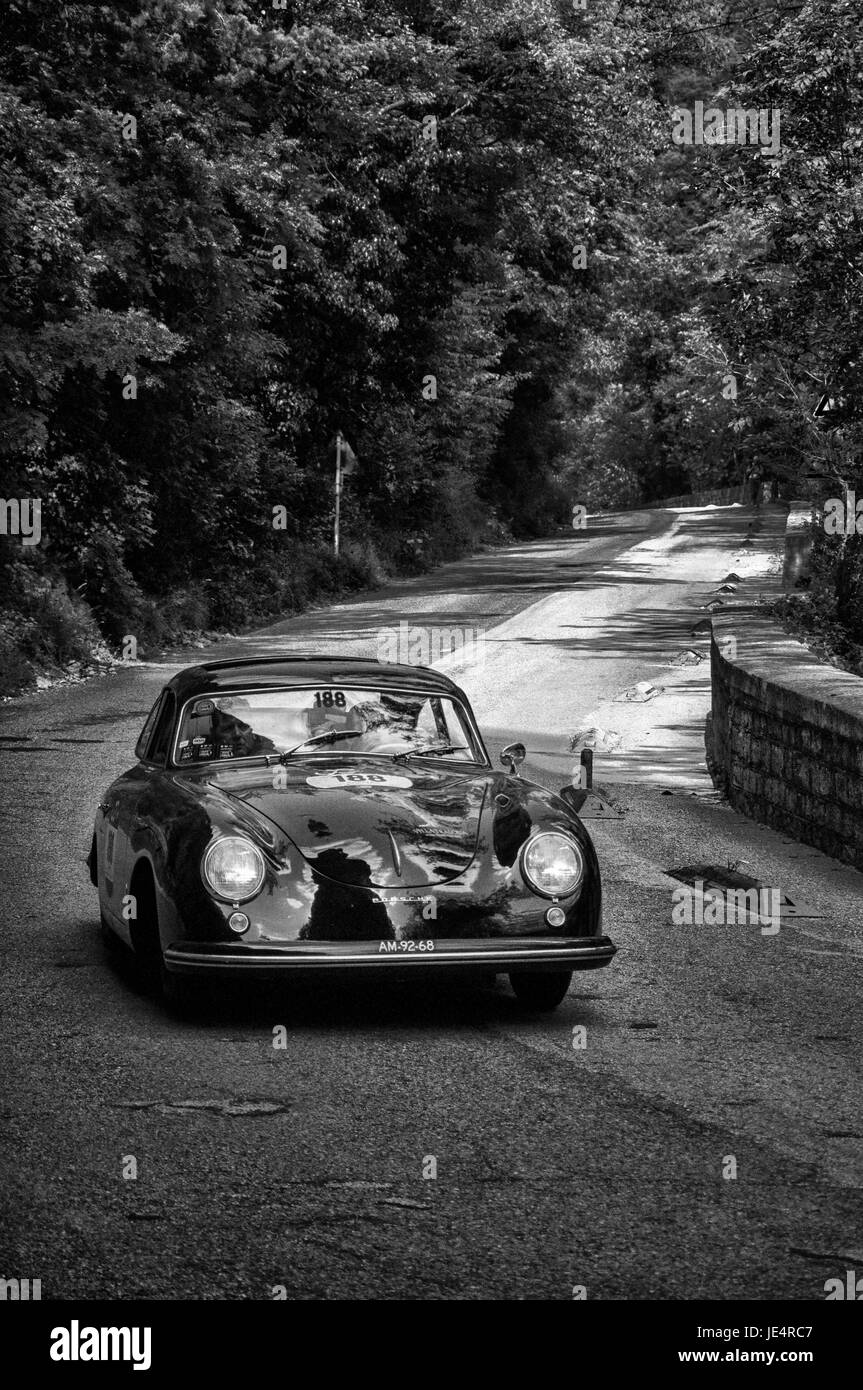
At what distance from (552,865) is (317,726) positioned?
4.99 feet

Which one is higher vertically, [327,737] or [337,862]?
[327,737]

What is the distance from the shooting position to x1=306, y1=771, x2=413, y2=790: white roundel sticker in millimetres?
7375

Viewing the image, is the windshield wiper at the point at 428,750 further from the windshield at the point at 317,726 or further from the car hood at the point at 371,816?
the car hood at the point at 371,816

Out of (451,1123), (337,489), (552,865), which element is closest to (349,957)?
(552,865)

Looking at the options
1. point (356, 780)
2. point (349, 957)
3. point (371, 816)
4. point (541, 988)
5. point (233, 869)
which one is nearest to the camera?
point (349, 957)

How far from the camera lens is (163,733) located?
8.39m

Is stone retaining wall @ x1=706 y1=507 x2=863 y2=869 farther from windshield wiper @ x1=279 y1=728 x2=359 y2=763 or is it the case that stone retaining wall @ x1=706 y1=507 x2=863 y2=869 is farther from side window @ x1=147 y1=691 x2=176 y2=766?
side window @ x1=147 y1=691 x2=176 y2=766

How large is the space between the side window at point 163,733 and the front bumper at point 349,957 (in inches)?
61.7

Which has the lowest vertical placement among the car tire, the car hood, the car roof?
the car tire

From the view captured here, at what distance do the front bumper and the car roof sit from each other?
176 centimetres

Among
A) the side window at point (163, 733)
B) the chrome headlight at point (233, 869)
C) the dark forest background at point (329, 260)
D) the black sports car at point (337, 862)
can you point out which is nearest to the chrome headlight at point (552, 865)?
the black sports car at point (337, 862)

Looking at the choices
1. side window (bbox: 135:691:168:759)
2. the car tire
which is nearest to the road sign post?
side window (bbox: 135:691:168:759)

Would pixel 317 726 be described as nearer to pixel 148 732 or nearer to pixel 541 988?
pixel 148 732
